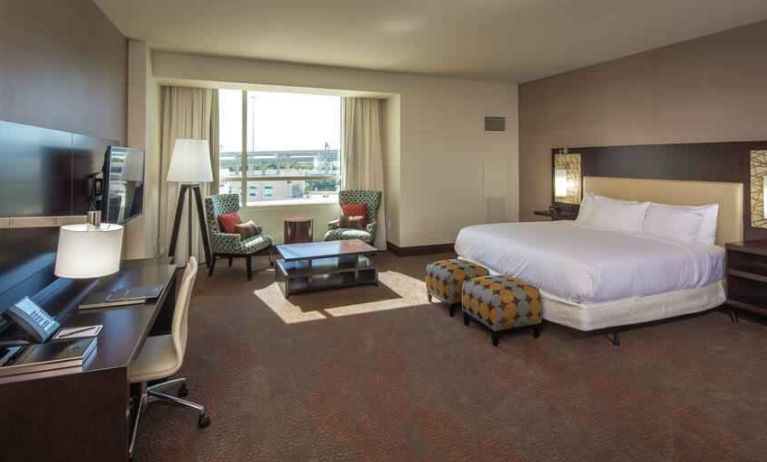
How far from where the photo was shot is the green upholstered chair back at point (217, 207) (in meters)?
5.37

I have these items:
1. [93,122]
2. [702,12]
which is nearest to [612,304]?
[702,12]

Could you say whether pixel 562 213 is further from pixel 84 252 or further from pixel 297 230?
pixel 84 252

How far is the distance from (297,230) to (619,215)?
4108 mm

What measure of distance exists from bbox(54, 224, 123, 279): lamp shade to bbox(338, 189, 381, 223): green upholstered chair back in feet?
16.0

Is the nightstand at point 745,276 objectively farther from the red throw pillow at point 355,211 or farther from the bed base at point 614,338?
the red throw pillow at point 355,211

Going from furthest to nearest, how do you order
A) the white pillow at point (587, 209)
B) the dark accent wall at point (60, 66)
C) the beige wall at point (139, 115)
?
the white pillow at point (587, 209) < the beige wall at point (139, 115) < the dark accent wall at point (60, 66)

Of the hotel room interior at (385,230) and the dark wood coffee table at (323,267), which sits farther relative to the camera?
the dark wood coffee table at (323,267)

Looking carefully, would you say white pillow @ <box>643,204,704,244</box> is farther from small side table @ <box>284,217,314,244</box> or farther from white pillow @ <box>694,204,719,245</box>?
small side table @ <box>284,217,314,244</box>

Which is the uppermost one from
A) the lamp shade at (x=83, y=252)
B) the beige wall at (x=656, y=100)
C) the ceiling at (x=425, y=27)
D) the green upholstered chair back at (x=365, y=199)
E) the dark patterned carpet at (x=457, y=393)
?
the ceiling at (x=425, y=27)

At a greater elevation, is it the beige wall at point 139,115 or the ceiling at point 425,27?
the ceiling at point 425,27

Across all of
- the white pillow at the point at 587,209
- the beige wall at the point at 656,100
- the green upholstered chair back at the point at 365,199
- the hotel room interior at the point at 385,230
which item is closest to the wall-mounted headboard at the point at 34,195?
the hotel room interior at the point at 385,230

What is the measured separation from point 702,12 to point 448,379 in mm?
3896

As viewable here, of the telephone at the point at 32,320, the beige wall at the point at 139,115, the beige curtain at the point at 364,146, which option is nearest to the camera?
the telephone at the point at 32,320

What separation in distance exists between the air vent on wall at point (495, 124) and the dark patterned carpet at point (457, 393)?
13.5 feet
